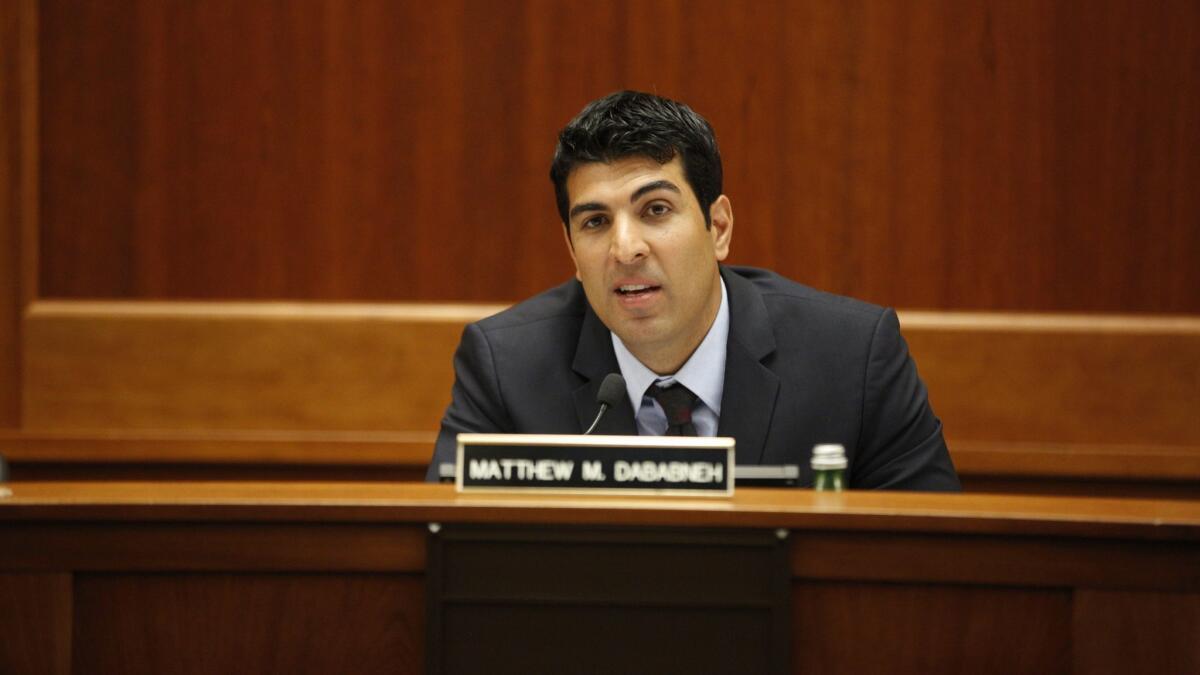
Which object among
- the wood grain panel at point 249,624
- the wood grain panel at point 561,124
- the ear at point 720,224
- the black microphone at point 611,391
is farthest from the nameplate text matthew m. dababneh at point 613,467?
the wood grain panel at point 561,124

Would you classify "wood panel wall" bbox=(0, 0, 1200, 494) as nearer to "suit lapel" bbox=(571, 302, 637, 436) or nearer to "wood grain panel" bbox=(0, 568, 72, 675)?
"suit lapel" bbox=(571, 302, 637, 436)

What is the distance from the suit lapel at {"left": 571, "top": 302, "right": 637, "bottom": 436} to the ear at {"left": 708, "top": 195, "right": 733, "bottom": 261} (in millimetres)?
245

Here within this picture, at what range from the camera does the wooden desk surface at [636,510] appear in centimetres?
106

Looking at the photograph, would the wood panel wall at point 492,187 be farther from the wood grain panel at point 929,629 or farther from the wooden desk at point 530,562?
the wood grain panel at point 929,629

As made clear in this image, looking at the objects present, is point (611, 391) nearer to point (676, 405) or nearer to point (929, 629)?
point (676, 405)

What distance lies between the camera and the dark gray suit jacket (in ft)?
A: 5.92

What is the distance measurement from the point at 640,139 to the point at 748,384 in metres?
0.42

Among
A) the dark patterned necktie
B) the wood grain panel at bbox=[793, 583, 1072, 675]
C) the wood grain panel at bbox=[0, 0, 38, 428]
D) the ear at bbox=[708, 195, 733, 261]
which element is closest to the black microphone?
the dark patterned necktie

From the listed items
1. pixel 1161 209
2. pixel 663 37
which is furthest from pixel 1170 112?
pixel 663 37

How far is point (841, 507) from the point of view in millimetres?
1104

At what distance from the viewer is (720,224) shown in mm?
2018

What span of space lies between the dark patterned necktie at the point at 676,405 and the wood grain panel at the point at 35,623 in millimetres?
861

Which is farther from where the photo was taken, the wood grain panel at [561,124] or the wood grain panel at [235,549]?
the wood grain panel at [561,124]

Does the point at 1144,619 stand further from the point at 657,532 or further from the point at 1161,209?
the point at 1161,209
